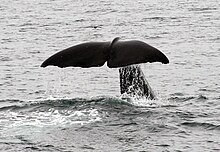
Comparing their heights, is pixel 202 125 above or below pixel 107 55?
below

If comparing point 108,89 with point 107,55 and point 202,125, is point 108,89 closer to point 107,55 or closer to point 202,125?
point 202,125

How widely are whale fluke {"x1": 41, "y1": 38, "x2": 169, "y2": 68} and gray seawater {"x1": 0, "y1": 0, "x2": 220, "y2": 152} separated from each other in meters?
1.06

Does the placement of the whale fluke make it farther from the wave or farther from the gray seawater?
the wave

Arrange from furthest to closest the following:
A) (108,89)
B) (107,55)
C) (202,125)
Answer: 1. (108,89)
2. (202,125)
3. (107,55)

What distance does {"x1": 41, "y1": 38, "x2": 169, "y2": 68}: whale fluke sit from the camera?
9.25 metres

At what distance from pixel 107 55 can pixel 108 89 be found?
450 centimetres

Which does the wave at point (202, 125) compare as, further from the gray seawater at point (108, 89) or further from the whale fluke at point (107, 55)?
the whale fluke at point (107, 55)

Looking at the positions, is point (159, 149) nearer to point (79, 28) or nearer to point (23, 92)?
point (23, 92)

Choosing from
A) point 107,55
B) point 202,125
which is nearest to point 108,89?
point 202,125

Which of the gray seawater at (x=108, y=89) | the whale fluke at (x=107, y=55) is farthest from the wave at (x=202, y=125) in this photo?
the whale fluke at (x=107, y=55)

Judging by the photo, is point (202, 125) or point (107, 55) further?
point (202, 125)

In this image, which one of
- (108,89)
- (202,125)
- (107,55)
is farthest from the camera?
(108,89)

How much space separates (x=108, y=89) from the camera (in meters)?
14.1

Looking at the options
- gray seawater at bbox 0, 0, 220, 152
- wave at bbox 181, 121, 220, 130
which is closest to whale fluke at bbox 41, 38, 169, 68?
gray seawater at bbox 0, 0, 220, 152
